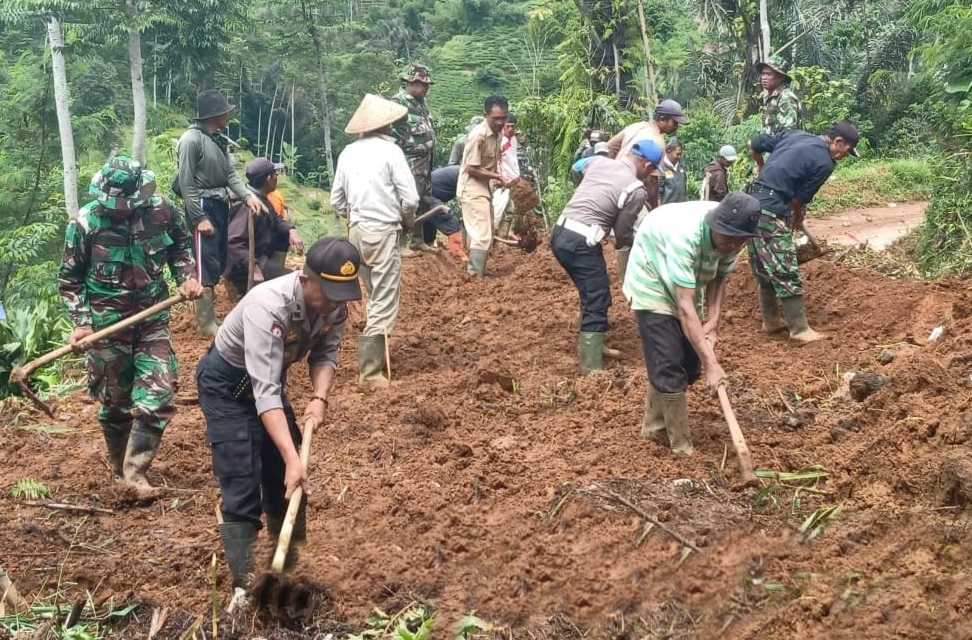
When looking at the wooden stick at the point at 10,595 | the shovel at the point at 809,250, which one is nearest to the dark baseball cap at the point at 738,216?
the wooden stick at the point at 10,595

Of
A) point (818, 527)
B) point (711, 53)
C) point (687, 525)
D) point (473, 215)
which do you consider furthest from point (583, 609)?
point (711, 53)

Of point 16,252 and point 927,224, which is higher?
point 927,224

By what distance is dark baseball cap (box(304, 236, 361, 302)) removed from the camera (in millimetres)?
3717

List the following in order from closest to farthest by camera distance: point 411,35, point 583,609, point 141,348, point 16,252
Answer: point 583,609 < point 141,348 < point 16,252 < point 411,35

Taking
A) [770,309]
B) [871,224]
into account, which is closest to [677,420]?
[770,309]

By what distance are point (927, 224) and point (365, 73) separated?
28215mm

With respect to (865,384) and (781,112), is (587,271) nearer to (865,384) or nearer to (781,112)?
(865,384)

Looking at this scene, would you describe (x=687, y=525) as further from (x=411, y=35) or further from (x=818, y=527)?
(x=411, y=35)

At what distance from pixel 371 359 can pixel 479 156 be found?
3031mm

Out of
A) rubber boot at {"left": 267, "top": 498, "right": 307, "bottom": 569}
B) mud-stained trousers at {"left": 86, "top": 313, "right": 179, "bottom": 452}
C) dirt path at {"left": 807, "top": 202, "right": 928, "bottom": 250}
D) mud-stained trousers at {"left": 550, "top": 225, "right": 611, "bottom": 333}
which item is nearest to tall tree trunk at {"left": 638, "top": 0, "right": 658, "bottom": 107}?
dirt path at {"left": 807, "top": 202, "right": 928, "bottom": 250}

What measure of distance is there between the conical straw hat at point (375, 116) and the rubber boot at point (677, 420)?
320 centimetres

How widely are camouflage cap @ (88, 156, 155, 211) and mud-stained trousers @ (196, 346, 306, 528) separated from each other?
165 cm

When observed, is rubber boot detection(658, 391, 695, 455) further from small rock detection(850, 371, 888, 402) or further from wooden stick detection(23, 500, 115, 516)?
wooden stick detection(23, 500, 115, 516)

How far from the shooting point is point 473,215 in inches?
396
